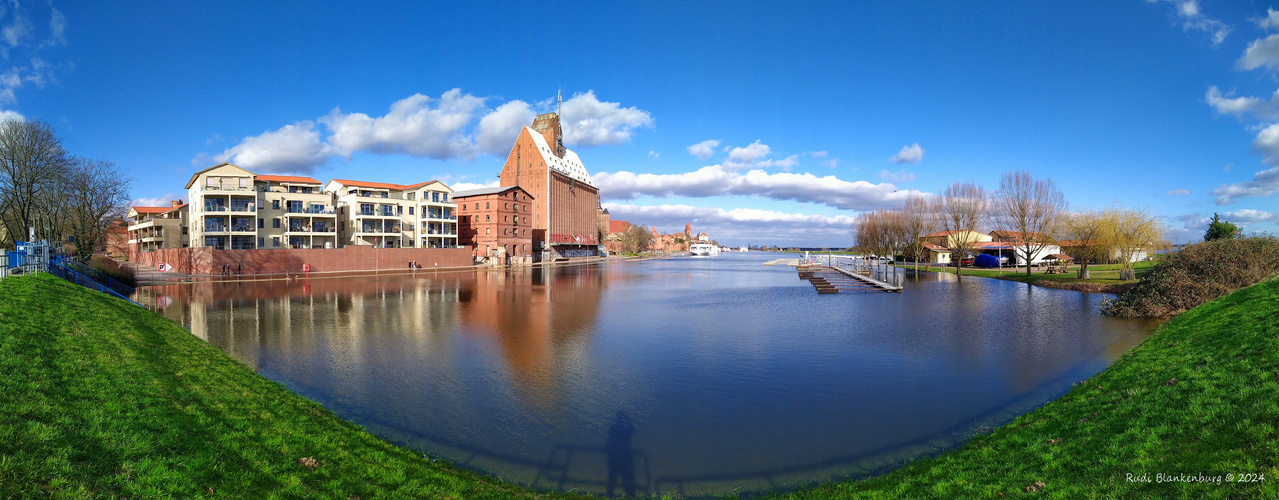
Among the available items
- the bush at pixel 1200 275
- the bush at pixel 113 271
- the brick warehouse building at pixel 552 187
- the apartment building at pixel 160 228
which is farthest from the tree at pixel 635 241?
the bush at pixel 1200 275

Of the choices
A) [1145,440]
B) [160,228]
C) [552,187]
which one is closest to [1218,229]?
[1145,440]

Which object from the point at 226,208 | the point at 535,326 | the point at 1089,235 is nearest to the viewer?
the point at 535,326

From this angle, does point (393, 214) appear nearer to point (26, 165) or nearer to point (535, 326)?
point (26, 165)

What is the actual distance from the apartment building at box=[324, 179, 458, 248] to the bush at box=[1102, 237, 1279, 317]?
72.3 meters

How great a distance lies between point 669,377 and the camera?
1312 centimetres

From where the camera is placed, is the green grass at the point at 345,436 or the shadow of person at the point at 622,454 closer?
the green grass at the point at 345,436

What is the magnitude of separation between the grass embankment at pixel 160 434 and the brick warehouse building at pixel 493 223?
2826 inches

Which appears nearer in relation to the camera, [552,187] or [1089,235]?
[1089,235]

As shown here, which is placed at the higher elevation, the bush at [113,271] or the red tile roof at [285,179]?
the red tile roof at [285,179]

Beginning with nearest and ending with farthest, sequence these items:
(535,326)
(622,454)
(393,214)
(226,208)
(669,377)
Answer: (622,454), (669,377), (535,326), (226,208), (393,214)

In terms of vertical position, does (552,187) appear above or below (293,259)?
above

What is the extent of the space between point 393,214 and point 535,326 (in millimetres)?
56820

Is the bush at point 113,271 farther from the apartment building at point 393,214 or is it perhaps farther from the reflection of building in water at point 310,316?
the apartment building at point 393,214

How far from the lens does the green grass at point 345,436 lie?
5.02m
